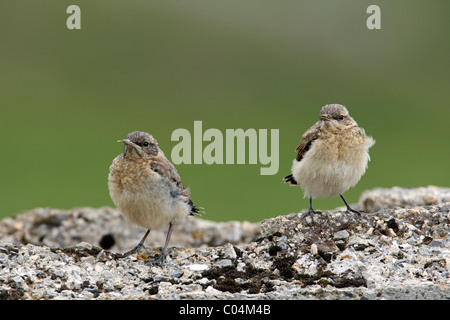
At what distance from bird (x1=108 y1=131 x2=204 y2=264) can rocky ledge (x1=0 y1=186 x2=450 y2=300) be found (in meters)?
0.43

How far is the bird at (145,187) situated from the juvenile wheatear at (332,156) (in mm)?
Answer: 1611

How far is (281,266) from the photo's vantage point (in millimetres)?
7430

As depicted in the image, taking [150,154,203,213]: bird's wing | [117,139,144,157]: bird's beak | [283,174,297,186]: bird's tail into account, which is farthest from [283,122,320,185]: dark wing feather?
[117,139,144,157]: bird's beak

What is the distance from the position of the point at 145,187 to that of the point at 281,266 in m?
1.89

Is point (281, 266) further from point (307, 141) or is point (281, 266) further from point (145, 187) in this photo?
point (307, 141)

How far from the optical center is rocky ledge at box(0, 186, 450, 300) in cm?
673

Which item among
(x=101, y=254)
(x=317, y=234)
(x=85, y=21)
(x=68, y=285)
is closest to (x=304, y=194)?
(x=317, y=234)

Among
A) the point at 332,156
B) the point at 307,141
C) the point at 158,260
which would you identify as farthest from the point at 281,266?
the point at 307,141

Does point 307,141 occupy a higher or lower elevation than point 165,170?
higher

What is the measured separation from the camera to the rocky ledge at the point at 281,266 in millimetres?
6730

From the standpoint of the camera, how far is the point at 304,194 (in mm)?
9242

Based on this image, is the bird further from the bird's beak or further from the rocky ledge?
the rocky ledge

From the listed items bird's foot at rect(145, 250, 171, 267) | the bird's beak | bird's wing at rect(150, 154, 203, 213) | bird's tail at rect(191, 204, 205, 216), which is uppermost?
the bird's beak
